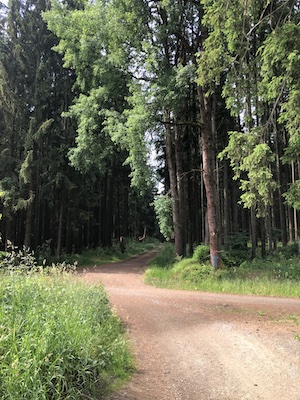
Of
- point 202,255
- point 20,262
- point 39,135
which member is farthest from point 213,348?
point 39,135

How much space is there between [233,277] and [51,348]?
10268mm

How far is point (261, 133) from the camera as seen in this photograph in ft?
31.7

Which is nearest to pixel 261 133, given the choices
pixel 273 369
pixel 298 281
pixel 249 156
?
pixel 249 156

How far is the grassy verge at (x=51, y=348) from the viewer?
2.89 m

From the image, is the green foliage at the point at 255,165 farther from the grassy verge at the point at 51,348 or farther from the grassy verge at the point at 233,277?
the grassy verge at the point at 51,348

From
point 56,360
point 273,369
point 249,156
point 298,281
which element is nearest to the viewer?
point 56,360

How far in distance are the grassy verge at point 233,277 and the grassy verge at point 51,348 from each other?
6.71 m

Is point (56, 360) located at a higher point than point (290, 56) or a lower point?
lower

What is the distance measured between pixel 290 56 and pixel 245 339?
634cm

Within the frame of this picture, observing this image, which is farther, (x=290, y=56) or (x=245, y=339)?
(x=290, y=56)

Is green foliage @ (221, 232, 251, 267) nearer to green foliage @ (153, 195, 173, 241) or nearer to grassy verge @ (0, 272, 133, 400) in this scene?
green foliage @ (153, 195, 173, 241)

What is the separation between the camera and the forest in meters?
9.23

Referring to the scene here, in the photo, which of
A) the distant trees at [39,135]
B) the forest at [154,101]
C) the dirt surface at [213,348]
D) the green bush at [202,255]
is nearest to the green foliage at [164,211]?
the forest at [154,101]

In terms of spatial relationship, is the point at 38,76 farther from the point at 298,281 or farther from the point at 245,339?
the point at 245,339
